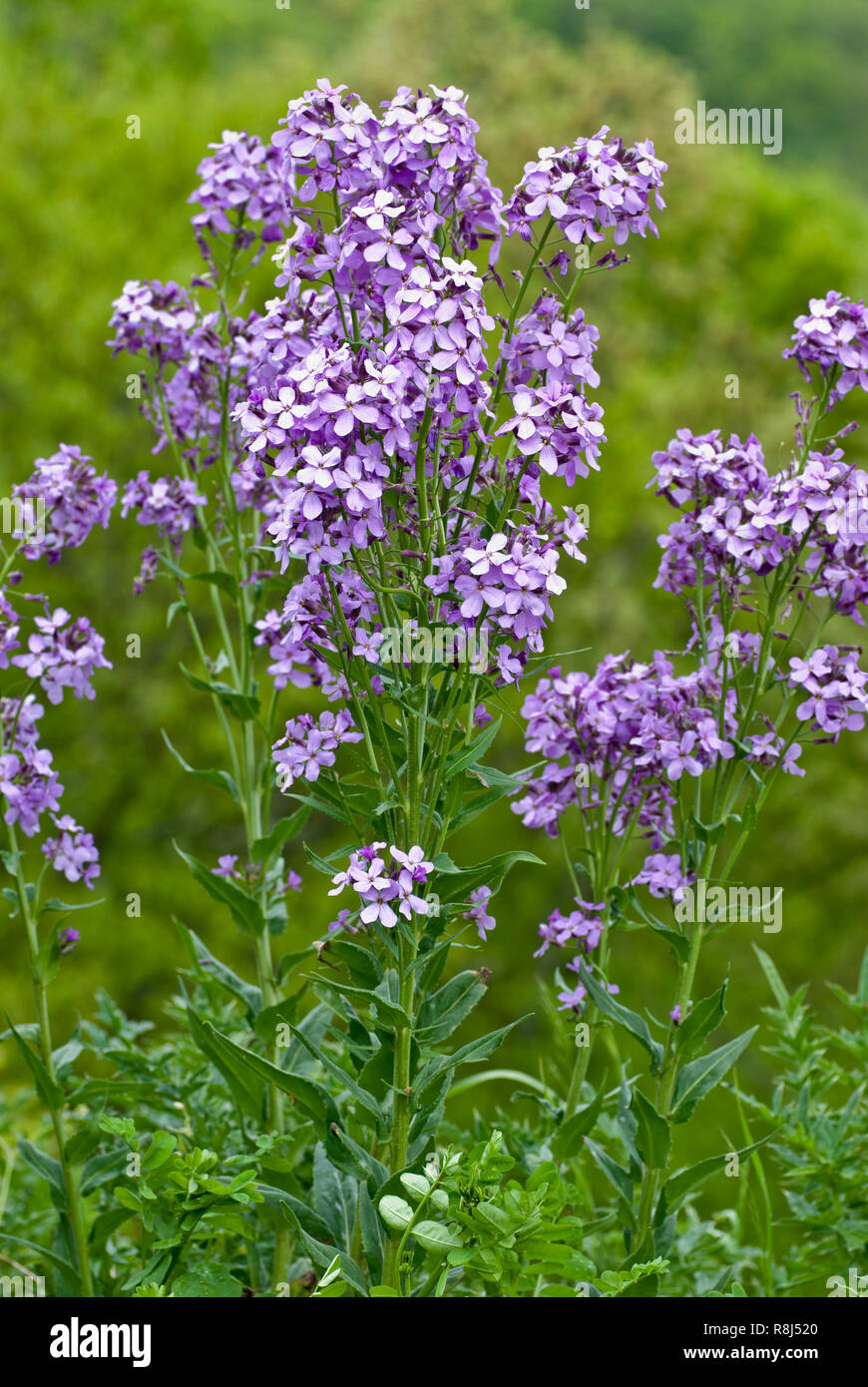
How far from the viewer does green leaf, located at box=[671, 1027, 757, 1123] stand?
9.21 ft

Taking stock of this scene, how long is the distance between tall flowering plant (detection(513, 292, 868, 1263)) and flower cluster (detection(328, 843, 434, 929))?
0.57 metres

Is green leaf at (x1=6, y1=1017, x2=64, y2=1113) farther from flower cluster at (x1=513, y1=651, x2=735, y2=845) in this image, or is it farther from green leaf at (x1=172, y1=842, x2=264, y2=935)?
flower cluster at (x1=513, y1=651, x2=735, y2=845)

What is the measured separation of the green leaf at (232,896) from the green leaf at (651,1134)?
952mm

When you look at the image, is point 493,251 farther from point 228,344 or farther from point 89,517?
point 89,517

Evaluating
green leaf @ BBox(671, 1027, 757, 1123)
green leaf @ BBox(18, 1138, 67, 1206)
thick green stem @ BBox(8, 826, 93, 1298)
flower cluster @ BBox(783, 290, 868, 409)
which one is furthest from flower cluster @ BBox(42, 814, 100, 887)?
flower cluster @ BBox(783, 290, 868, 409)

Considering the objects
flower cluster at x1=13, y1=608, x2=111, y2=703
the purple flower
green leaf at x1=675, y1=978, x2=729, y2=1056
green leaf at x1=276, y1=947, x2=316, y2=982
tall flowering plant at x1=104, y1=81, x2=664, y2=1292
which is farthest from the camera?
green leaf at x1=276, y1=947, x2=316, y2=982

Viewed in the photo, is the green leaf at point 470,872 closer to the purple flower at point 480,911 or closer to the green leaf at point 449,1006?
the purple flower at point 480,911

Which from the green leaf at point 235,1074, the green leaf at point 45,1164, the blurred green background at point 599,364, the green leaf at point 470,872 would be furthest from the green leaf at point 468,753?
the blurred green background at point 599,364

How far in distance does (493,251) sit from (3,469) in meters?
6.71

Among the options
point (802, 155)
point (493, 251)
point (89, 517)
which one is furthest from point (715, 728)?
point (802, 155)

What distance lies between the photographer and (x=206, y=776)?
3.28 meters

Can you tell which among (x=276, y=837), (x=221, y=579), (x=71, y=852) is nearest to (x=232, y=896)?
(x=276, y=837)

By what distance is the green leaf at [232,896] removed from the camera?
3176 millimetres

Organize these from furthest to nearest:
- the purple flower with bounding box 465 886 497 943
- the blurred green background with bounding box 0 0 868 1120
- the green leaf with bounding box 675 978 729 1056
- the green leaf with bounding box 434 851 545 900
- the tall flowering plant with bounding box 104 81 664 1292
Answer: the blurred green background with bounding box 0 0 868 1120 < the green leaf with bounding box 675 978 729 1056 < the purple flower with bounding box 465 886 497 943 < the green leaf with bounding box 434 851 545 900 < the tall flowering plant with bounding box 104 81 664 1292
